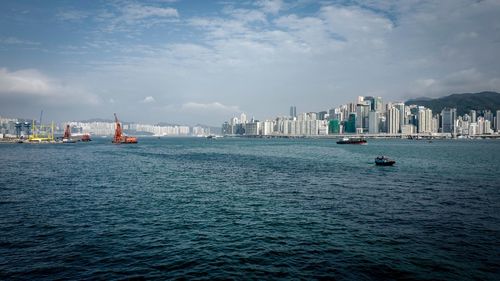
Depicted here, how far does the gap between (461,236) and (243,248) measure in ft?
51.8

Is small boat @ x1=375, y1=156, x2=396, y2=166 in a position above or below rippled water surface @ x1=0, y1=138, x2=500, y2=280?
above

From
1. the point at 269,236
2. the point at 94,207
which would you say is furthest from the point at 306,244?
the point at 94,207

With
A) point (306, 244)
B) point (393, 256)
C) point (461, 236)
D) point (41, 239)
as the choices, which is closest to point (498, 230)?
point (461, 236)

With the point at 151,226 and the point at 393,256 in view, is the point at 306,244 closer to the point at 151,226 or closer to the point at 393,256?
the point at 393,256

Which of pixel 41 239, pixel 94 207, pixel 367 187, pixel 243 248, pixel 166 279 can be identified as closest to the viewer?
pixel 166 279

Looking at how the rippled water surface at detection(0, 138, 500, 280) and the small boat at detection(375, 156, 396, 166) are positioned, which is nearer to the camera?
the rippled water surface at detection(0, 138, 500, 280)

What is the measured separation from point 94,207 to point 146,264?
16820 mm

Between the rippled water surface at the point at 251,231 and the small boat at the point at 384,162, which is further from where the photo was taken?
the small boat at the point at 384,162

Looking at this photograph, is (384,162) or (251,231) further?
(384,162)

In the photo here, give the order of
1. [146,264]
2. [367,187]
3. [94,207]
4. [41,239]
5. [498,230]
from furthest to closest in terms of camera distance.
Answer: [367,187]
[94,207]
[498,230]
[41,239]
[146,264]

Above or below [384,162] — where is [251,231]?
below

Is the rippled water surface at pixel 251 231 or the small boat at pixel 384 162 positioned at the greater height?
the small boat at pixel 384 162

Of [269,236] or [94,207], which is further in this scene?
[94,207]

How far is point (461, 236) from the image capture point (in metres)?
23.6
